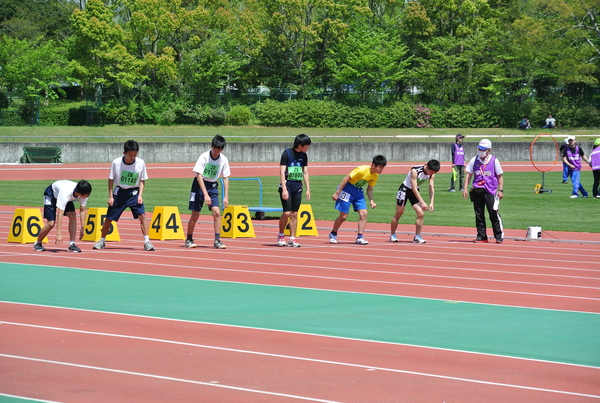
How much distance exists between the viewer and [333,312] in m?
8.96

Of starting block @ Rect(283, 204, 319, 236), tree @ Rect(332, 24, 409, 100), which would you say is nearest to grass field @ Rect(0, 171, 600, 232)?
starting block @ Rect(283, 204, 319, 236)

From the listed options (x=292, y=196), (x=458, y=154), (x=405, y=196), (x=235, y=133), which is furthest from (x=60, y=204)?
(x=235, y=133)

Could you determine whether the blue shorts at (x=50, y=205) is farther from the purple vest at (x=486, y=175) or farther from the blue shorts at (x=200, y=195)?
the purple vest at (x=486, y=175)

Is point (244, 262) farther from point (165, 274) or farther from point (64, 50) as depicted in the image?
point (64, 50)

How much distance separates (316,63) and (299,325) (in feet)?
196

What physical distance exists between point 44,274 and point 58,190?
2.42 m

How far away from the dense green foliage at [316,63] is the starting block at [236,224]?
43.5 m

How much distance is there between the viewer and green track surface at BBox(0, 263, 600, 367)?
7605mm

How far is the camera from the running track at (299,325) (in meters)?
6.00

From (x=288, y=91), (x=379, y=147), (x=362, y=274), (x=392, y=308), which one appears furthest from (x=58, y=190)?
(x=288, y=91)

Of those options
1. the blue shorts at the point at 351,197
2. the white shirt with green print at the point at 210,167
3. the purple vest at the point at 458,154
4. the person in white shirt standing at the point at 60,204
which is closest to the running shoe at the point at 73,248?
the person in white shirt standing at the point at 60,204

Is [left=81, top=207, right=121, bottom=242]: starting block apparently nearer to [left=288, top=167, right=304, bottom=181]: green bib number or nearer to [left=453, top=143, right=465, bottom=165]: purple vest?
[left=288, top=167, right=304, bottom=181]: green bib number

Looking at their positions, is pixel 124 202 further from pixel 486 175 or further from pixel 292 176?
pixel 486 175

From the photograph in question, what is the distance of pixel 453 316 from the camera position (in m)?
8.77
